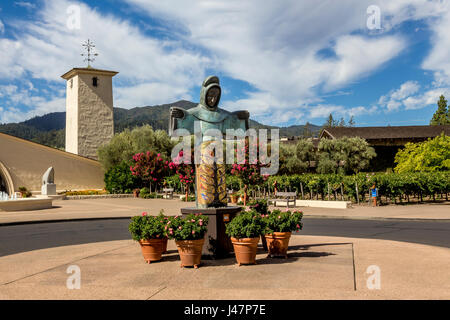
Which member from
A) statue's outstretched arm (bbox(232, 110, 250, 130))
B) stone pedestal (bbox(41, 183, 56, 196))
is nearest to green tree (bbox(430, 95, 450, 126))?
stone pedestal (bbox(41, 183, 56, 196))

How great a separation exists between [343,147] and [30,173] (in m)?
31.6

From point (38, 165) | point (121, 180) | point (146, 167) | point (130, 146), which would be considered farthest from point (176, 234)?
point (130, 146)

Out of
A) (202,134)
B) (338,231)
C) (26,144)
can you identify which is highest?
(26,144)

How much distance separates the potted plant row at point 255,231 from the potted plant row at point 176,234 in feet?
2.14

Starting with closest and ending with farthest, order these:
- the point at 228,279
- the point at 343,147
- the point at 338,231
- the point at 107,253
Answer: the point at 228,279, the point at 107,253, the point at 338,231, the point at 343,147

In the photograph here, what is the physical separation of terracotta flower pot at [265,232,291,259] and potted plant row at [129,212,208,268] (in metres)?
1.62

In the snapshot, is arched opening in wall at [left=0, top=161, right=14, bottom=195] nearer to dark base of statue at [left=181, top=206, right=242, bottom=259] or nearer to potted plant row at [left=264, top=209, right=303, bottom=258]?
dark base of statue at [left=181, top=206, right=242, bottom=259]

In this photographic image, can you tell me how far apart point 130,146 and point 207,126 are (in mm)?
33239

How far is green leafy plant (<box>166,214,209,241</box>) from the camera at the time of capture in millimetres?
7473

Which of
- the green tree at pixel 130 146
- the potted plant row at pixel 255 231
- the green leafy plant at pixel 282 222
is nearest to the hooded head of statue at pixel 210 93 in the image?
the potted plant row at pixel 255 231

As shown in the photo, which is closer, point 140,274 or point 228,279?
point 228,279

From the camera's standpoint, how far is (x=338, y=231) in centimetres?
1367
